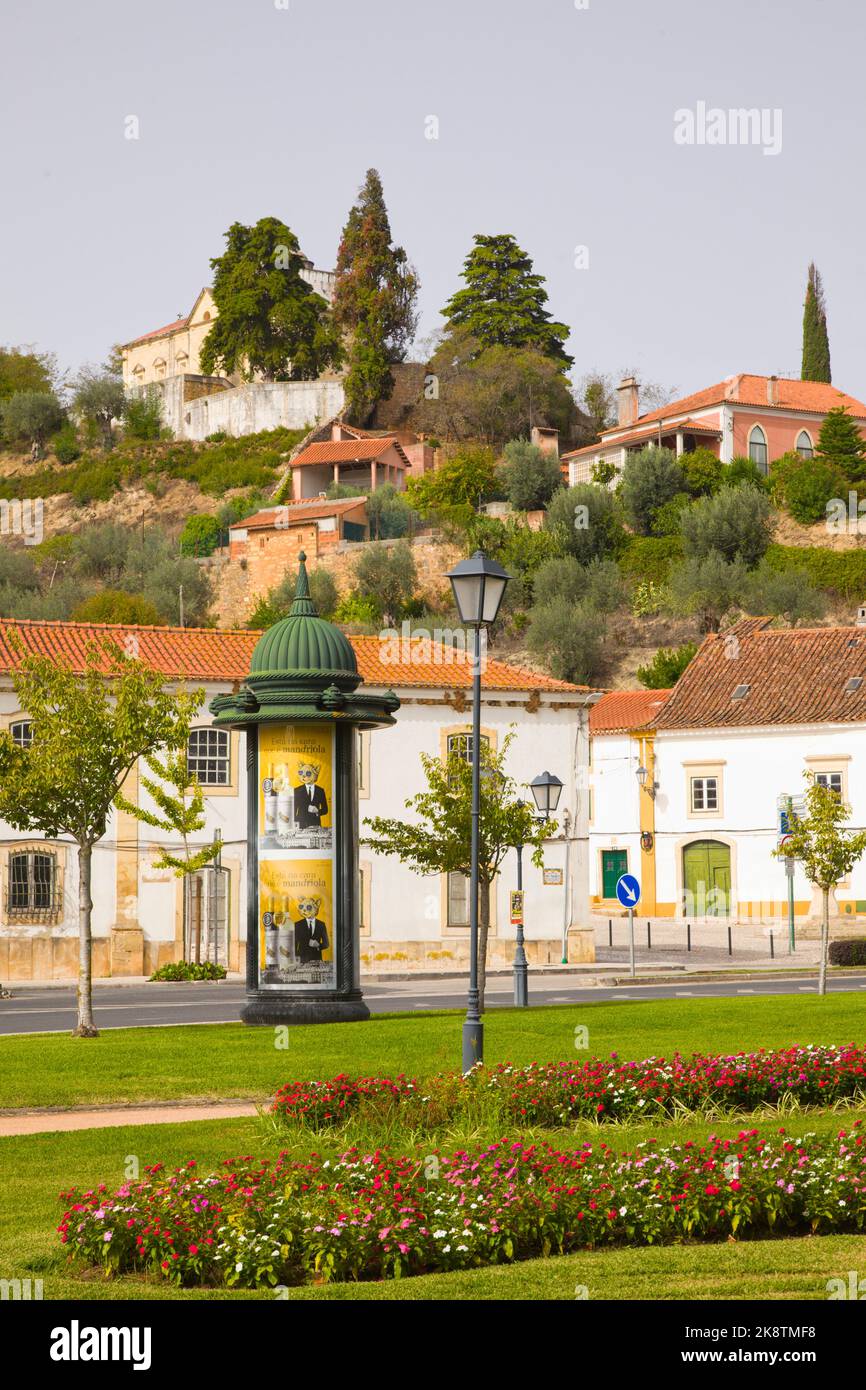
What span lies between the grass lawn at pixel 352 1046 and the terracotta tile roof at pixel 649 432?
57.9 metres

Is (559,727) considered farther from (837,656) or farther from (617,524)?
(617,524)

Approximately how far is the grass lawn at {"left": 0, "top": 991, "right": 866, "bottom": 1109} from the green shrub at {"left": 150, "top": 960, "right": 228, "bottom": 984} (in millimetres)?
13148

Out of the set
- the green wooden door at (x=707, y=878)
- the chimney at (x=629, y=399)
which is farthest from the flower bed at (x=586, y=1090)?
the chimney at (x=629, y=399)

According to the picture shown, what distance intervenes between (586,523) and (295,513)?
1562 centimetres

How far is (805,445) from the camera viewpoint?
7925 cm

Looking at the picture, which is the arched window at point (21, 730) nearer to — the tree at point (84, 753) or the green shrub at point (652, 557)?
the tree at point (84, 753)

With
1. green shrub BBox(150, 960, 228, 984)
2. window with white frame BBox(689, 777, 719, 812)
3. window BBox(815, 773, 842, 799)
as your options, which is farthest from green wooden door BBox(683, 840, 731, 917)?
green shrub BBox(150, 960, 228, 984)

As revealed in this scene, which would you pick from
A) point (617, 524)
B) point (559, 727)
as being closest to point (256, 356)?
point (617, 524)

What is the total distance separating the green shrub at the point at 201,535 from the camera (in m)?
87.2

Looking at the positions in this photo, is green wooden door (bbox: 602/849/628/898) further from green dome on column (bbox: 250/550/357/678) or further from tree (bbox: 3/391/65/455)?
tree (bbox: 3/391/65/455)

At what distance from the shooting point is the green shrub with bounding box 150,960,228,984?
35.3 metres

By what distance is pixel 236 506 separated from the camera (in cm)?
9125

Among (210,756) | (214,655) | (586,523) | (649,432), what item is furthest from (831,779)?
(649,432)
